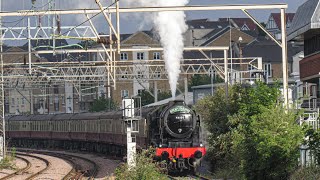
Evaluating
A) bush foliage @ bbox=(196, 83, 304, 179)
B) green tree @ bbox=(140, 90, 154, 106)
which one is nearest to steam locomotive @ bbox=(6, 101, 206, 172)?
bush foliage @ bbox=(196, 83, 304, 179)

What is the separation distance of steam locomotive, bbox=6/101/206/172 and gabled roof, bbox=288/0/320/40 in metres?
6.82

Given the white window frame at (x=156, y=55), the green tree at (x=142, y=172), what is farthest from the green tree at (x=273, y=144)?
the white window frame at (x=156, y=55)

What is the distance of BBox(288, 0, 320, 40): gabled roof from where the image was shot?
113 feet

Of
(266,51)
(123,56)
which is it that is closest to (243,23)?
(266,51)

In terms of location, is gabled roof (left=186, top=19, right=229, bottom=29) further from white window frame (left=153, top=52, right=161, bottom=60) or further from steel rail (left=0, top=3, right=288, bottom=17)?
steel rail (left=0, top=3, right=288, bottom=17)

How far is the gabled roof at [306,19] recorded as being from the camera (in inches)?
1356

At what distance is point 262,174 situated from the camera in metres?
24.0

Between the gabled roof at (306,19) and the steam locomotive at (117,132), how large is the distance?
6823 millimetres

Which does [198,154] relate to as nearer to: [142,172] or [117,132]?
[142,172]

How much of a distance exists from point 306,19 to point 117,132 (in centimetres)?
1319

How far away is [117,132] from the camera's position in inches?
1750

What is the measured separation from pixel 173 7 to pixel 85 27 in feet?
24.1

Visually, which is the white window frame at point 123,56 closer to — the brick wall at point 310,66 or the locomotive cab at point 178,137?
the brick wall at point 310,66

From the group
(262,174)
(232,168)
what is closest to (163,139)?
(232,168)
